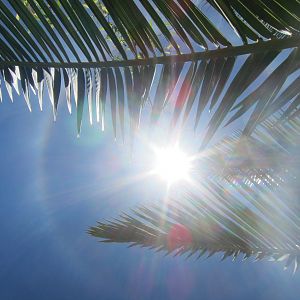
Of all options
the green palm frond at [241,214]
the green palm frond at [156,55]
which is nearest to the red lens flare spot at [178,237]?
the green palm frond at [241,214]

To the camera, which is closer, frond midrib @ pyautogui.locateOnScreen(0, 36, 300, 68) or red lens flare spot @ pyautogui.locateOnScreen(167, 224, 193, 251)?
frond midrib @ pyautogui.locateOnScreen(0, 36, 300, 68)

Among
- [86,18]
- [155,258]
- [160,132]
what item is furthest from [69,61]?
[155,258]

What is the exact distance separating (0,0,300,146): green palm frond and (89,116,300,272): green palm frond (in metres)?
1.75

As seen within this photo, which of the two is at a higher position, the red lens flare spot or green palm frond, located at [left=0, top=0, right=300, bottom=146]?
the red lens flare spot

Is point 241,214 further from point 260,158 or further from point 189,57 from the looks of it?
point 189,57

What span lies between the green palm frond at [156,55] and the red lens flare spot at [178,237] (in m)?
1.95

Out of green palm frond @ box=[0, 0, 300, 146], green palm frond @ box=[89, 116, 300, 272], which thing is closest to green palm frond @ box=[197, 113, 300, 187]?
green palm frond @ box=[89, 116, 300, 272]

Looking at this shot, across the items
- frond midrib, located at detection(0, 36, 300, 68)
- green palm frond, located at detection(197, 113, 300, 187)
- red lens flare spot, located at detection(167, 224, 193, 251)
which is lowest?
frond midrib, located at detection(0, 36, 300, 68)

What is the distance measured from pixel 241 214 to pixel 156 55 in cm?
190

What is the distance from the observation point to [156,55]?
1092 millimetres

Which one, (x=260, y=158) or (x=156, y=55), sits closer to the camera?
(x=156, y=55)

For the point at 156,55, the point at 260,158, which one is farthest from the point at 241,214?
the point at 156,55

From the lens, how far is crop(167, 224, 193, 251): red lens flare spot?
3072 mm

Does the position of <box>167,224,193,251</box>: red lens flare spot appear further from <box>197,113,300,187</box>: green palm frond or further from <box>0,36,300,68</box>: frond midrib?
<box>0,36,300,68</box>: frond midrib
